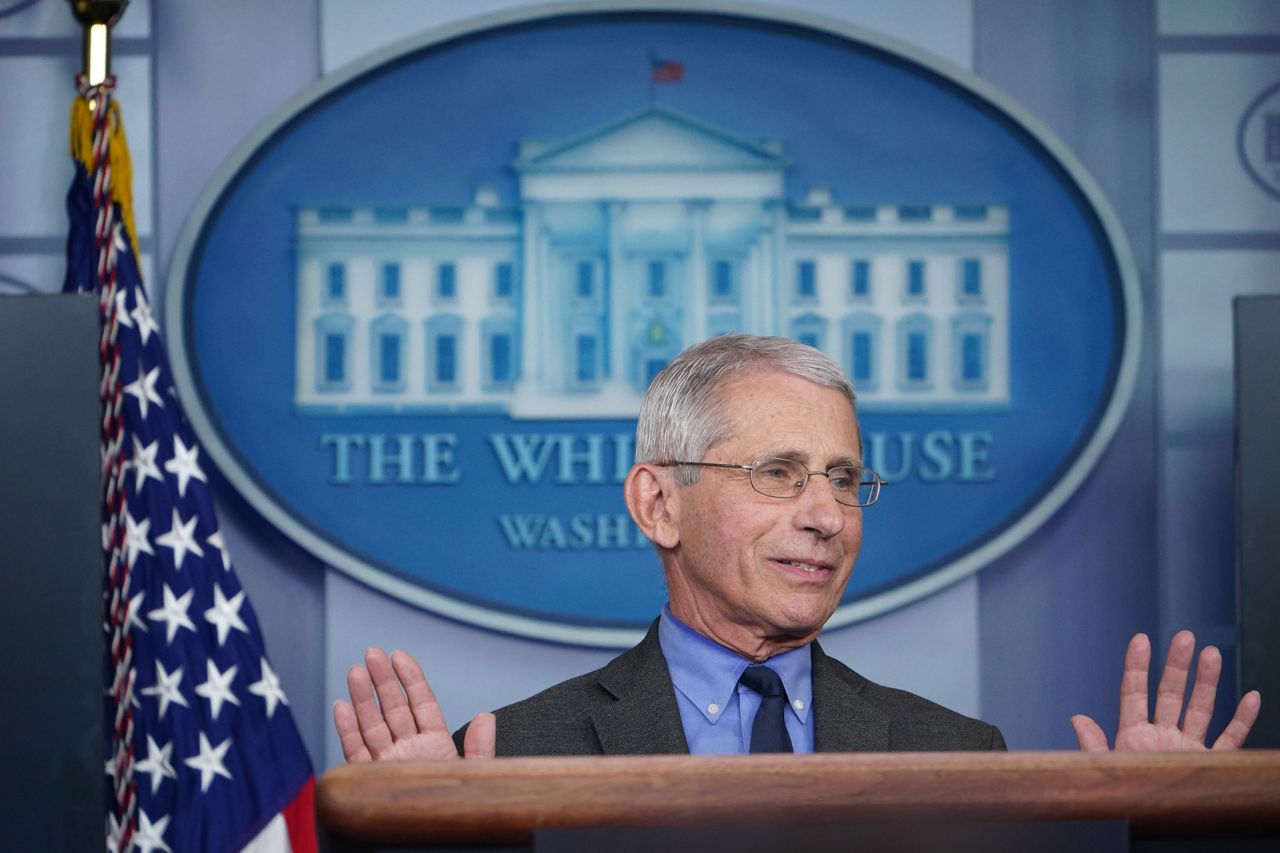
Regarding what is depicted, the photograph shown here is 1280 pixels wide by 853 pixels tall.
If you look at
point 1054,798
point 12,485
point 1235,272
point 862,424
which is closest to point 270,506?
point 12,485

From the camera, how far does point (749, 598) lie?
1.54 meters

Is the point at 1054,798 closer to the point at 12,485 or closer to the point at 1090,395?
the point at 12,485

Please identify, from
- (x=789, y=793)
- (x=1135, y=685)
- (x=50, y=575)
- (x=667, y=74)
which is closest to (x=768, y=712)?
(x=1135, y=685)

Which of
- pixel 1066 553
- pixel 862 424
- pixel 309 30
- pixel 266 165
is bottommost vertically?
pixel 1066 553

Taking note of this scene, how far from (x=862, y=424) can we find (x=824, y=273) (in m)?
0.32

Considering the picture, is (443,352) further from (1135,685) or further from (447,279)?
(1135,685)

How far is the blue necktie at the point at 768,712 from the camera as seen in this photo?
1474 millimetres

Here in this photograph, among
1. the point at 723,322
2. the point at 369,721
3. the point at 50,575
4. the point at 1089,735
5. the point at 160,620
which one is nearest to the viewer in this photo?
the point at 369,721

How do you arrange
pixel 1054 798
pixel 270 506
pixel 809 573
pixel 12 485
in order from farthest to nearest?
pixel 270 506 → pixel 12 485 → pixel 809 573 → pixel 1054 798

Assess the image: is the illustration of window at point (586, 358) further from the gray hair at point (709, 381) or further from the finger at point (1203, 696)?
the finger at point (1203, 696)

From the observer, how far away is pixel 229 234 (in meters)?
2.83

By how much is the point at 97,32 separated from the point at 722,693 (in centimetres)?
181

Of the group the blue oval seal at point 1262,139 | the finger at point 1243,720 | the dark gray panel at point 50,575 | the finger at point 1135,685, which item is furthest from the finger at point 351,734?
the blue oval seal at point 1262,139

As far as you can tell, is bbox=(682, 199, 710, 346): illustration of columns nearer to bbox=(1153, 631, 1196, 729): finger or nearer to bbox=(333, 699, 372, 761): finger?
bbox=(1153, 631, 1196, 729): finger
